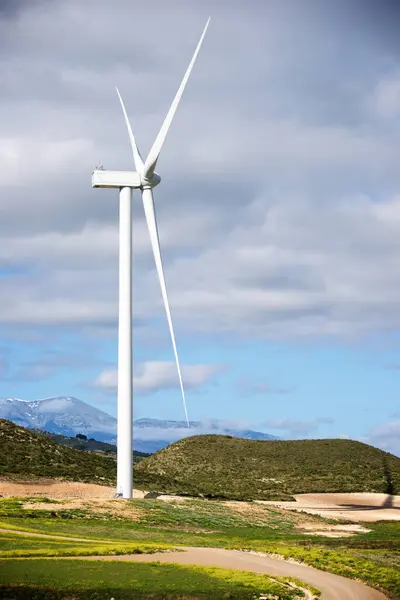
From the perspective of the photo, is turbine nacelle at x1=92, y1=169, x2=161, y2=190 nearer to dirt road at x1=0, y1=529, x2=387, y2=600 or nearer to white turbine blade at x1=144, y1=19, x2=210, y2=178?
white turbine blade at x1=144, y1=19, x2=210, y2=178

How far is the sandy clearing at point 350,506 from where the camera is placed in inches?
4107

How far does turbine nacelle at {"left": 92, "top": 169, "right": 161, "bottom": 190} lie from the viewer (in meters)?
87.4

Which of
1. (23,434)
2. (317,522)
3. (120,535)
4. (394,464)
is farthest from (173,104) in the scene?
(394,464)

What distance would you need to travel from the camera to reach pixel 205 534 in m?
75.8

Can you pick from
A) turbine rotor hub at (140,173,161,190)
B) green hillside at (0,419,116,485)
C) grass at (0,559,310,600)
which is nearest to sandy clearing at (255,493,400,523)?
green hillside at (0,419,116,485)

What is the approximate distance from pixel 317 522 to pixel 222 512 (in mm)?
9682

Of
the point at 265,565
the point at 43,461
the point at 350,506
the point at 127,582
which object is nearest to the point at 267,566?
the point at 265,565

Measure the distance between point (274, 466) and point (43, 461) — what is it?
2255 inches

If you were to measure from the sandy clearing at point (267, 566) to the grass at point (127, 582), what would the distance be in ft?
7.20

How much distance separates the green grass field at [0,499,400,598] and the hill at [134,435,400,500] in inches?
1252

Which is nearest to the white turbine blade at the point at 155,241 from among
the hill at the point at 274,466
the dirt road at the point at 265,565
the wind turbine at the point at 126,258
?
the wind turbine at the point at 126,258

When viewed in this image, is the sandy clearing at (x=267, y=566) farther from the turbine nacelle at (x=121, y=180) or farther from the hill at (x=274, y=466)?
the hill at (x=274, y=466)

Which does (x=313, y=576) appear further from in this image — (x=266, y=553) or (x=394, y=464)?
(x=394, y=464)

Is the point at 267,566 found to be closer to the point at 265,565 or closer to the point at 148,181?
the point at 265,565
